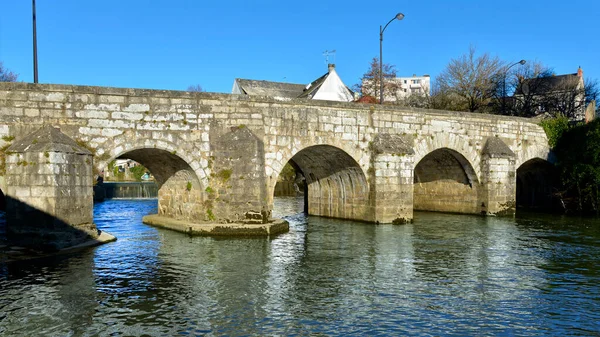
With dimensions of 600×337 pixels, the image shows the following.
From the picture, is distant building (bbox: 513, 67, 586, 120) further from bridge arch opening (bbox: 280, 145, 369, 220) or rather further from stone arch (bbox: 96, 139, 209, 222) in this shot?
stone arch (bbox: 96, 139, 209, 222)

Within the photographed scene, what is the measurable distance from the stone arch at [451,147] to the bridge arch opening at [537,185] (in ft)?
15.5

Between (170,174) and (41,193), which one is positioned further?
(170,174)

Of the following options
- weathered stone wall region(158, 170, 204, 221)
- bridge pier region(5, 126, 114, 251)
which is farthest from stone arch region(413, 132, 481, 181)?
bridge pier region(5, 126, 114, 251)

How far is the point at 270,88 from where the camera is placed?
4472cm

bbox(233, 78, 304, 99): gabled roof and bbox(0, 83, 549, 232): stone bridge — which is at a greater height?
bbox(233, 78, 304, 99): gabled roof

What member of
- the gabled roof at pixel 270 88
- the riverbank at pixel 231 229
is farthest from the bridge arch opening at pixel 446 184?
the gabled roof at pixel 270 88

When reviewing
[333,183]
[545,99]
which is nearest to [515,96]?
[545,99]

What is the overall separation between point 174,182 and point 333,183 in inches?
233

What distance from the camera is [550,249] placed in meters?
12.4

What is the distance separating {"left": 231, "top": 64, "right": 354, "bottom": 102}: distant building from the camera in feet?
132

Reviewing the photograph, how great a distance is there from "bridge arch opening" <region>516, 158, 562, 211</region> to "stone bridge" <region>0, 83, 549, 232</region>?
140 inches

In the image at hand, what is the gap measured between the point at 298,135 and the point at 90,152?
5927 mm

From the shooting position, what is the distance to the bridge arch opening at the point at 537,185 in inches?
939

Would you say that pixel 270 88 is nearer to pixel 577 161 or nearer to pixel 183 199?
pixel 577 161
